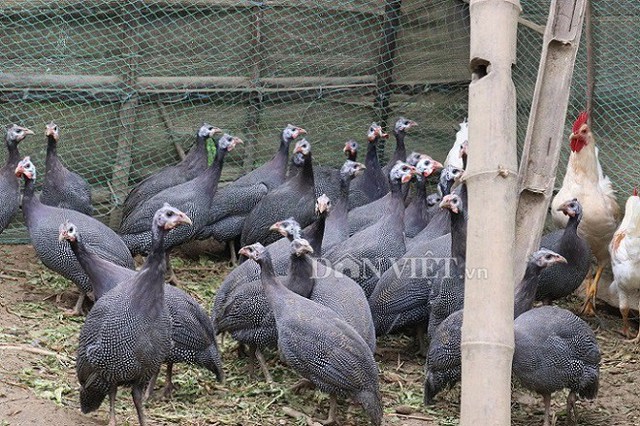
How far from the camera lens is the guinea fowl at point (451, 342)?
5473 mm

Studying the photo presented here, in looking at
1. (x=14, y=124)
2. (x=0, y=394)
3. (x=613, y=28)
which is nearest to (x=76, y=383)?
(x=0, y=394)

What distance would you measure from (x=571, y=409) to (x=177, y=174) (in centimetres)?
363

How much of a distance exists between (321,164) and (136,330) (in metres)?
4.19

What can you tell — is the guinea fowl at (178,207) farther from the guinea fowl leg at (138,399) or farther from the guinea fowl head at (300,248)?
the guinea fowl leg at (138,399)

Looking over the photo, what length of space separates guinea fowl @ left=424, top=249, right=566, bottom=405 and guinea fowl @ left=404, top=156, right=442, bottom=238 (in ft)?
5.91

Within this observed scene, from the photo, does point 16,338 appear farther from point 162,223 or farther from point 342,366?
point 342,366

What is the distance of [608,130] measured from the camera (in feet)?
24.4

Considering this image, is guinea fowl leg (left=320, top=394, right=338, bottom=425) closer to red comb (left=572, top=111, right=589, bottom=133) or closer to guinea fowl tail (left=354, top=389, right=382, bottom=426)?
guinea fowl tail (left=354, top=389, right=382, bottom=426)

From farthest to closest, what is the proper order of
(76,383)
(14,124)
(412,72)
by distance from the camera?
(412,72)
(14,124)
(76,383)

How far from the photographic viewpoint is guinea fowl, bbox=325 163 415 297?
6598 millimetres

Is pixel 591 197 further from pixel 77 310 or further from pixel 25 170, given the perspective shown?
pixel 25 170

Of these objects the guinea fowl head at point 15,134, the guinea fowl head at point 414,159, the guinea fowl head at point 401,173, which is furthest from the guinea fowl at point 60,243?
the guinea fowl head at point 414,159

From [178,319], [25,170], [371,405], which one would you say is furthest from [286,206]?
[371,405]

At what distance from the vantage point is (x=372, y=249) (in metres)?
6.64
